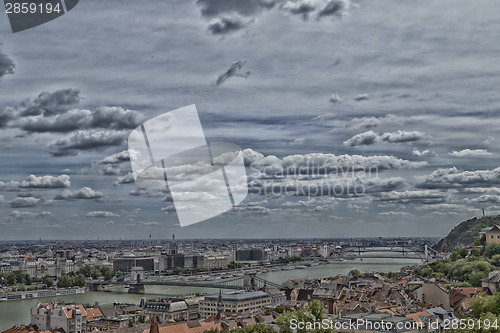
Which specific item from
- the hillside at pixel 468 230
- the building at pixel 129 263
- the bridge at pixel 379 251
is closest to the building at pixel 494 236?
the hillside at pixel 468 230

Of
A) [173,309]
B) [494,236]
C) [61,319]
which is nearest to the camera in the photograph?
[61,319]

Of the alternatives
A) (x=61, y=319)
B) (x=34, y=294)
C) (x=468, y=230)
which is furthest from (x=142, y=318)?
(x=468, y=230)

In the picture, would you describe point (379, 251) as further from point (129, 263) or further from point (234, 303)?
point (234, 303)

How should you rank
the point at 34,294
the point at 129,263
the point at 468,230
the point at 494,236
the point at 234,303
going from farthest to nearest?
1. the point at 129,263
2. the point at 468,230
3. the point at 34,294
4. the point at 494,236
5. the point at 234,303

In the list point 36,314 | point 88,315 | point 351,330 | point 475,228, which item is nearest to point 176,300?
point 88,315

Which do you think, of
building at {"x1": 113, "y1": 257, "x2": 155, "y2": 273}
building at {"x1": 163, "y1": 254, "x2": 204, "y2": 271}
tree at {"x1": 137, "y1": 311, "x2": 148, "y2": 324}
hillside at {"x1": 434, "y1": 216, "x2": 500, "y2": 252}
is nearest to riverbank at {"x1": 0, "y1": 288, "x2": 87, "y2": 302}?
tree at {"x1": 137, "y1": 311, "x2": 148, "y2": 324}

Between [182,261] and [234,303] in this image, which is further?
[182,261]

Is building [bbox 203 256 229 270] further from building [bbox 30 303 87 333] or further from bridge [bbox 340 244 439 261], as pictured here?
building [bbox 30 303 87 333]
